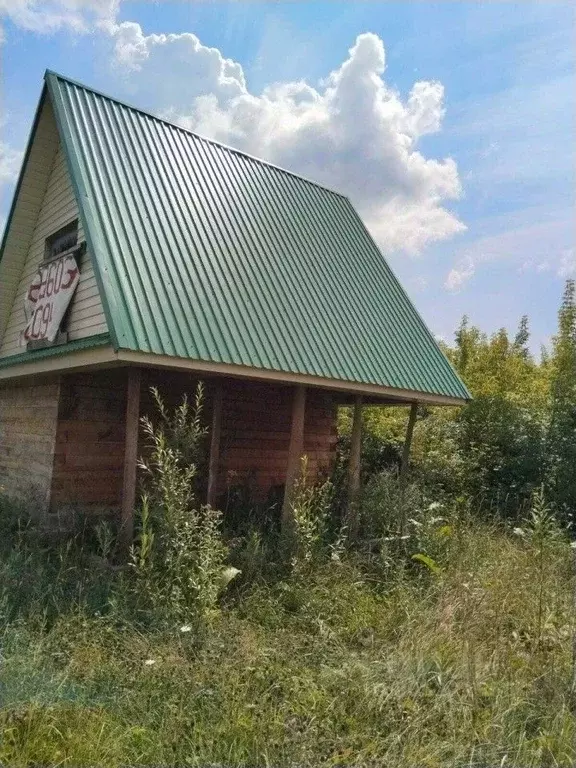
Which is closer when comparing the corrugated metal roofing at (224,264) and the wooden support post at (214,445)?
the corrugated metal roofing at (224,264)

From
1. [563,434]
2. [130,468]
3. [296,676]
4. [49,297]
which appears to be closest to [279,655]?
[296,676]

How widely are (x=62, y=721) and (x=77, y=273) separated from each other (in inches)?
215

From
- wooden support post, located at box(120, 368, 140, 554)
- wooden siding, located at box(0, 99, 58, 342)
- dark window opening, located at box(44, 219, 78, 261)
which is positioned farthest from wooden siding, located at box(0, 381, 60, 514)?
dark window opening, located at box(44, 219, 78, 261)

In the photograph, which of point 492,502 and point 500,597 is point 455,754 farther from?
point 492,502

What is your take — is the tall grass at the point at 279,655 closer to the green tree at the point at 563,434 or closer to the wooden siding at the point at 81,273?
the wooden siding at the point at 81,273

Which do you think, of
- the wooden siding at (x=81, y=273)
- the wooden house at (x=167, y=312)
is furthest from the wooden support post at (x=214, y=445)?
the wooden siding at (x=81, y=273)

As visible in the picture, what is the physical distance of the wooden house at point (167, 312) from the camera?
22.5 ft

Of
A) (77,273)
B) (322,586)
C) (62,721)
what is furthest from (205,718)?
(77,273)

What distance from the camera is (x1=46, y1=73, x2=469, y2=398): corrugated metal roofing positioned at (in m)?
6.81

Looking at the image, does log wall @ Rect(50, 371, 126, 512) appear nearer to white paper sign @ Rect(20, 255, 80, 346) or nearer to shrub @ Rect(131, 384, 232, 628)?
white paper sign @ Rect(20, 255, 80, 346)

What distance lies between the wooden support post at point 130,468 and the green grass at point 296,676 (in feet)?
2.54

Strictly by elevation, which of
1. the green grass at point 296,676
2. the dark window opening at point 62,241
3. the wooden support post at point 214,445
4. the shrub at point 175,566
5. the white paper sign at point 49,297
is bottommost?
the green grass at point 296,676

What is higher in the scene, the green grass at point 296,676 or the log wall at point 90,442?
the log wall at point 90,442

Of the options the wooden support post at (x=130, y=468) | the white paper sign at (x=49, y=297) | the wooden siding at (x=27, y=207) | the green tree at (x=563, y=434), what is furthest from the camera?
the green tree at (x=563, y=434)
